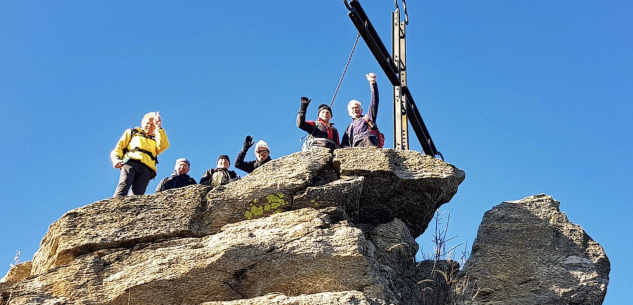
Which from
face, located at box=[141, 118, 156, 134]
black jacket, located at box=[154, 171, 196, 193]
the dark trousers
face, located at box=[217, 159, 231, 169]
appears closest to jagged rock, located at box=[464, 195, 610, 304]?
face, located at box=[217, 159, 231, 169]

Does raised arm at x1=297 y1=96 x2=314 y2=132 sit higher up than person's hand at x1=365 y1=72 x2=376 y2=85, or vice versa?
person's hand at x1=365 y1=72 x2=376 y2=85

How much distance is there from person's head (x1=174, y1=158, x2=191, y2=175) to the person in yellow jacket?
50cm

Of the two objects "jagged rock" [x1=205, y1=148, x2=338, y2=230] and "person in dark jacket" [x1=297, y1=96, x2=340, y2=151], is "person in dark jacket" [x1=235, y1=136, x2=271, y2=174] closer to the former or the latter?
"person in dark jacket" [x1=297, y1=96, x2=340, y2=151]

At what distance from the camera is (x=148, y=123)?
37.1ft

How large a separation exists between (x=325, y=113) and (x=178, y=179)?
2226 millimetres

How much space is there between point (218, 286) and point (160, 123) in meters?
3.33

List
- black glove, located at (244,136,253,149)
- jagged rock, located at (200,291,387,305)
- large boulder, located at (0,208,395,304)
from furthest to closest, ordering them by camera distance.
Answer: black glove, located at (244,136,253,149) → large boulder, located at (0,208,395,304) → jagged rock, located at (200,291,387,305)

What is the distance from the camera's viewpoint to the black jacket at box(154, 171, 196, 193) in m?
11.5

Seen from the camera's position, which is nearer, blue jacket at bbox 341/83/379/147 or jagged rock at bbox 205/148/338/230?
jagged rock at bbox 205/148/338/230

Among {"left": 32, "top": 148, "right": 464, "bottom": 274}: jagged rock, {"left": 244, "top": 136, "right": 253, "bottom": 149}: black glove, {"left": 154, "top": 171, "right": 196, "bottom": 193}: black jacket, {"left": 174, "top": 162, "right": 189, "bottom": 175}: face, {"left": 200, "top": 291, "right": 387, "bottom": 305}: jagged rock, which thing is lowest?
{"left": 200, "top": 291, "right": 387, "bottom": 305}: jagged rock

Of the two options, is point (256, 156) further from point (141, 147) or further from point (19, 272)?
point (19, 272)

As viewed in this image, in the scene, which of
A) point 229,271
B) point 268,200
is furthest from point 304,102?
point 229,271

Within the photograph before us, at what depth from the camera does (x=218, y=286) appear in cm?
873

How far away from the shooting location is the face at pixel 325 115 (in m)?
11.6
